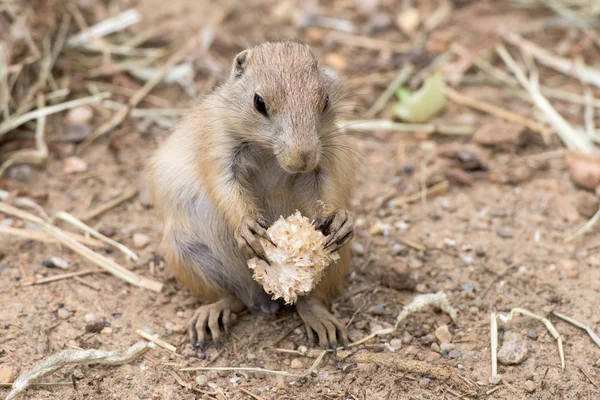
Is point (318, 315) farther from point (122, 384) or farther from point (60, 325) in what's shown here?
point (60, 325)

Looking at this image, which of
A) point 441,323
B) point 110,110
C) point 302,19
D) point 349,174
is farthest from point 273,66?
point 302,19

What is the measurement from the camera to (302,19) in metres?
7.38

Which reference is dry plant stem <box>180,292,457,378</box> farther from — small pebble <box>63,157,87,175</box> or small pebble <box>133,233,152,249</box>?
small pebble <box>63,157,87,175</box>

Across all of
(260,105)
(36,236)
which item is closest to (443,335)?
(260,105)

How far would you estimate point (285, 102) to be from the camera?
372cm

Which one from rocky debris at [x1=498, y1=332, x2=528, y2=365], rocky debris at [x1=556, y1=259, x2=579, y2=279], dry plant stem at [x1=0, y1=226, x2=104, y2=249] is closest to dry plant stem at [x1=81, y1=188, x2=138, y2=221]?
dry plant stem at [x1=0, y1=226, x2=104, y2=249]

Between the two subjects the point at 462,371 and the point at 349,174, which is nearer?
the point at 462,371

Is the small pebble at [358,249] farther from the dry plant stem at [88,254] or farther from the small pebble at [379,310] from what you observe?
Result: the dry plant stem at [88,254]

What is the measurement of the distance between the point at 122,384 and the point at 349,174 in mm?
1654

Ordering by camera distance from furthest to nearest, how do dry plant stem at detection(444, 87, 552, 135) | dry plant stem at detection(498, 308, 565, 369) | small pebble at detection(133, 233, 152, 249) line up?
dry plant stem at detection(444, 87, 552, 135), small pebble at detection(133, 233, 152, 249), dry plant stem at detection(498, 308, 565, 369)

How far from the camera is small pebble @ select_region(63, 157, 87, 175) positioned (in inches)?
220

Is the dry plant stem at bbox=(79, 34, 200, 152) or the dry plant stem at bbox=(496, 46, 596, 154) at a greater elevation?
the dry plant stem at bbox=(79, 34, 200, 152)

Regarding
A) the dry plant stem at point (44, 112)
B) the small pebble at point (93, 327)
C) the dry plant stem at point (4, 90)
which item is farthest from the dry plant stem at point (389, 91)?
the small pebble at point (93, 327)

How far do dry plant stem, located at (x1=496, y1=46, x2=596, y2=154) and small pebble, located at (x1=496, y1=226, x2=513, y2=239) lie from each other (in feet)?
3.71
